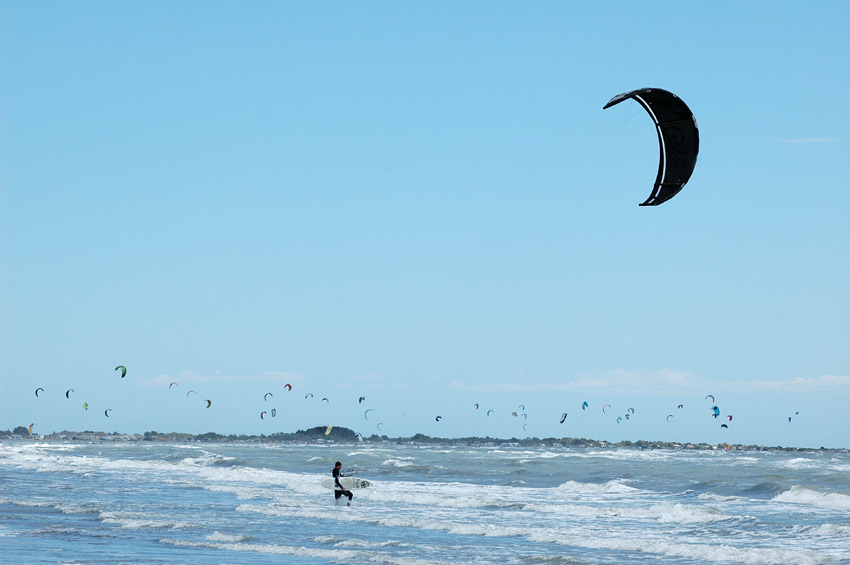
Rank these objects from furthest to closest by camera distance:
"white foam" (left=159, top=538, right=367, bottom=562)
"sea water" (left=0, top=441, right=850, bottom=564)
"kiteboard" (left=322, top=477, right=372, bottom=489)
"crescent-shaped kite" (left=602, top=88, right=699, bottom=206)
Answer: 1. "kiteboard" (left=322, top=477, right=372, bottom=489)
2. "sea water" (left=0, top=441, right=850, bottom=564)
3. "white foam" (left=159, top=538, right=367, bottom=562)
4. "crescent-shaped kite" (left=602, top=88, right=699, bottom=206)

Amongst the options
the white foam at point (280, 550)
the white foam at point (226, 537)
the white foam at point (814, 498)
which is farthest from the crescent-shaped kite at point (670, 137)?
the white foam at point (814, 498)

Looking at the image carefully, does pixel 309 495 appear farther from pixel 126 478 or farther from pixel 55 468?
pixel 55 468

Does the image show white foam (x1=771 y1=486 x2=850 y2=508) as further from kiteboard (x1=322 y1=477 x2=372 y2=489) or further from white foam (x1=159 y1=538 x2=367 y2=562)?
white foam (x1=159 y1=538 x2=367 y2=562)

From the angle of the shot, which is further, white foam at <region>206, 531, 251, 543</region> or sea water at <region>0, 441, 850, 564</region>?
white foam at <region>206, 531, 251, 543</region>

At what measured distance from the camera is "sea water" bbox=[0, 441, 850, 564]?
42.4ft

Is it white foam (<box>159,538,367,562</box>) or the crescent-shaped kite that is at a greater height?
the crescent-shaped kite

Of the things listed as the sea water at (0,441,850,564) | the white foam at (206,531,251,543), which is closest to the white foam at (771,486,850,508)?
the sea water at (0,441,850,564)

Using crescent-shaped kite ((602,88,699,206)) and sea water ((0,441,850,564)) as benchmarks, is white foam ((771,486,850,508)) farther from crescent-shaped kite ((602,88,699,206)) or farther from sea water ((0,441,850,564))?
crescent-shaped kite ((602,88,699,206))

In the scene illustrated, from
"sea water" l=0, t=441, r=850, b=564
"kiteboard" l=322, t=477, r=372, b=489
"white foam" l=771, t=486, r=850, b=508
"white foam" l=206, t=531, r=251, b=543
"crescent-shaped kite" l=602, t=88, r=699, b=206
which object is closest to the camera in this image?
"crescent-shaped kite" l=602, t=88, r=699, b=206

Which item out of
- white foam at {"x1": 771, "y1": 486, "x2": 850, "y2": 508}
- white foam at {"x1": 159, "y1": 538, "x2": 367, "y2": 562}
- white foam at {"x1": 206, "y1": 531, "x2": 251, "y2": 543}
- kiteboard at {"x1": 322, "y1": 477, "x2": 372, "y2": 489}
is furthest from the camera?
kiteboard at {"x1": 322, "y1": 477, "x2": 372, "y2": 489}

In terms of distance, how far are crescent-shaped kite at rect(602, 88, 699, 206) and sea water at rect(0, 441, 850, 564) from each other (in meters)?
5.49

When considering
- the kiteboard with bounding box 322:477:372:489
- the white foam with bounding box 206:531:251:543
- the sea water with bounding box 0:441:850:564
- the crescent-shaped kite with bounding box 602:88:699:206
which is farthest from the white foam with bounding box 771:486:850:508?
the white foam with bounding box 206:531:251:543

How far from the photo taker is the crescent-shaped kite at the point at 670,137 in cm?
1096

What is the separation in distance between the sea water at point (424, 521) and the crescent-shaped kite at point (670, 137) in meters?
5.49
